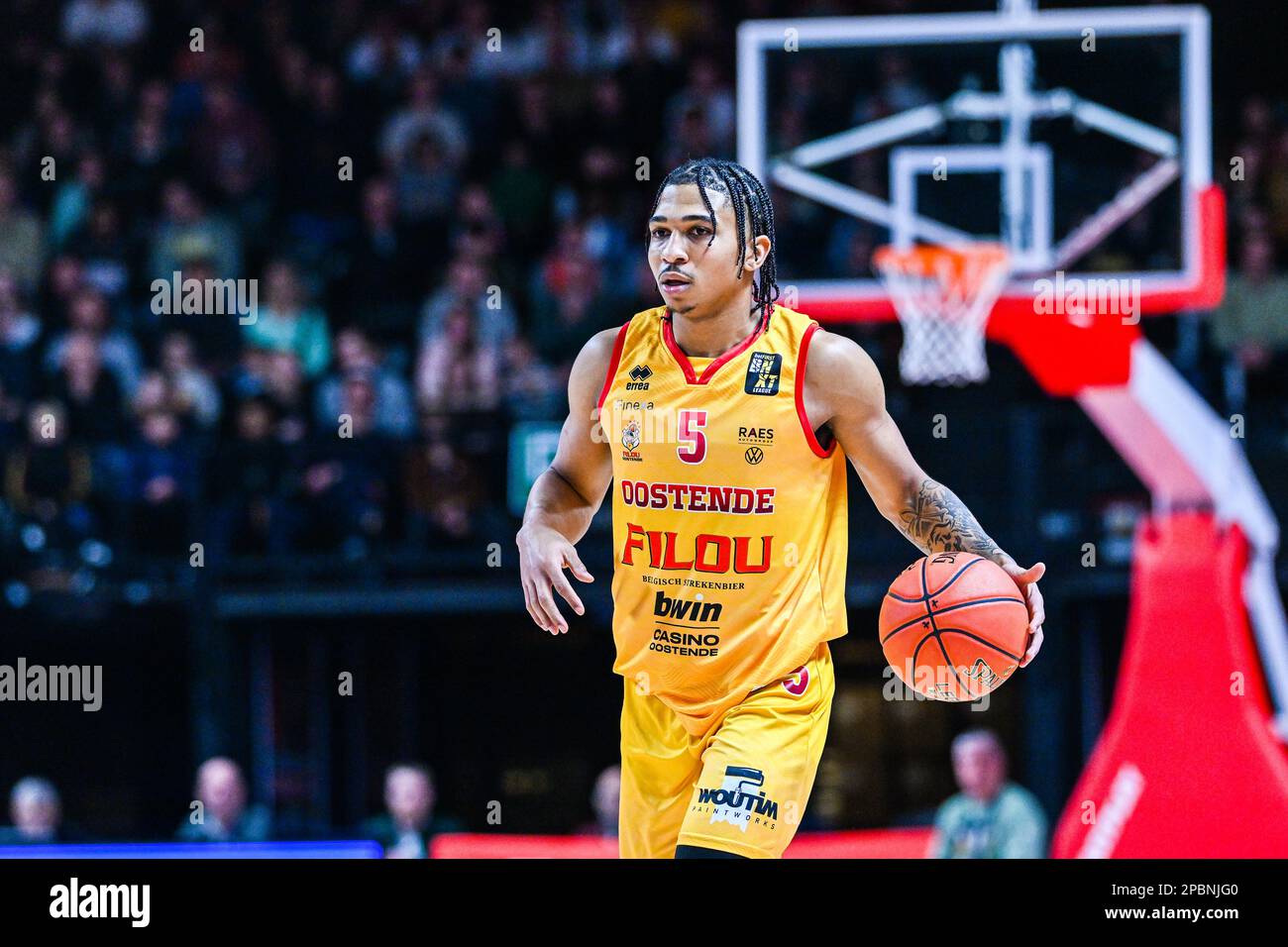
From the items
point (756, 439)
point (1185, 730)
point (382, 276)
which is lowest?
point (1185, 730)

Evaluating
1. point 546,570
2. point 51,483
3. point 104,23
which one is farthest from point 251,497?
point 546,570

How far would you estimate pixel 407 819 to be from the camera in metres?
9.05

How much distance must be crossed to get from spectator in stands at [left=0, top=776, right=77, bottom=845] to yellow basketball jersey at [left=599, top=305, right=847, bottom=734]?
5.63 meters

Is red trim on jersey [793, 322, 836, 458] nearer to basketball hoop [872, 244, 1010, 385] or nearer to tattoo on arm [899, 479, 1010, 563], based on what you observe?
tattoo on arm [899, 479, 1010, 563]

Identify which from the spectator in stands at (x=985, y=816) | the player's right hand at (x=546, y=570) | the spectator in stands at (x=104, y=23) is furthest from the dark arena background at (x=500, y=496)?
the player's right hand at (x=546, y=570)

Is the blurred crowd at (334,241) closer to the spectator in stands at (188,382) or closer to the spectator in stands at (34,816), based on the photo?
the spectator in stands at (188,382)

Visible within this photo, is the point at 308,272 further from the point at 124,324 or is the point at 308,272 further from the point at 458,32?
the point at 458,32

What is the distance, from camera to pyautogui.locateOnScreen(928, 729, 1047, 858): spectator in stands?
8.67 metres

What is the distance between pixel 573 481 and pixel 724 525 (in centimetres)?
50

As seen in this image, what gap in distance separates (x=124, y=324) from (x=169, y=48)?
254 cm

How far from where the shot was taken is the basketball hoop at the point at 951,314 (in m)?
9.49

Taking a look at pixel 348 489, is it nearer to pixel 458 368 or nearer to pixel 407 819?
pixel 458 368

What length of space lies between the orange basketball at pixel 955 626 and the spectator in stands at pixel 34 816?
19.6ft

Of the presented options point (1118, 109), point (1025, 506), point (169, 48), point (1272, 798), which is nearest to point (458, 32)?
point (169, 48)
